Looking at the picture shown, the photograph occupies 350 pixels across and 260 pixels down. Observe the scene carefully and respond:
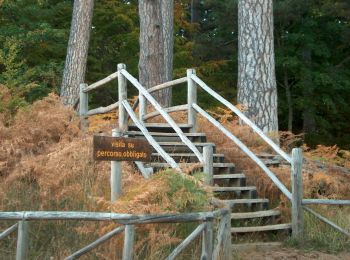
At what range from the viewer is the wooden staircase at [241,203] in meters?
9.23

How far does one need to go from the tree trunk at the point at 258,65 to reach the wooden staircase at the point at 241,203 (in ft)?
9.67

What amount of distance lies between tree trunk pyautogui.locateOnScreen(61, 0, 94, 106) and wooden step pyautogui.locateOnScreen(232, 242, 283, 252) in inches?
409

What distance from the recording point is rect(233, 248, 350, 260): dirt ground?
8.52 m

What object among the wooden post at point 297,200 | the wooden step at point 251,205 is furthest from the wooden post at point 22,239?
the wooden post at point 297,200

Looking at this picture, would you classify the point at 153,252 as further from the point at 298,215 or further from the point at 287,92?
the point at 287,92

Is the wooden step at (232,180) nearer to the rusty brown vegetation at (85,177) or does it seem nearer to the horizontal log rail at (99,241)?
the rusty brown vegetation at (85,177)

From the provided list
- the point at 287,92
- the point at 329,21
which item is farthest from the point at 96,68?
the point at 329,21

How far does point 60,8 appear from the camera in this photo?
23500mm

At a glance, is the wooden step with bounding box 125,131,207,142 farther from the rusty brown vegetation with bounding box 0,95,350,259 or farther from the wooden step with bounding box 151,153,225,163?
the wooden step with bounding box 151,153,225,163

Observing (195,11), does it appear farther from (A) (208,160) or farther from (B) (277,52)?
(A) (208,160)

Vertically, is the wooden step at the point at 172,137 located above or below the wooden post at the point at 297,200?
above

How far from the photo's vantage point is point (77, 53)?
62.2ft

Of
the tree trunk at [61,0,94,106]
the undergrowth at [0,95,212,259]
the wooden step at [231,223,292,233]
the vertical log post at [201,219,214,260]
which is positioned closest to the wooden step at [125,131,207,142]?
the undergrowth at [0,95,212,259]

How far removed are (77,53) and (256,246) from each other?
1151 cm
